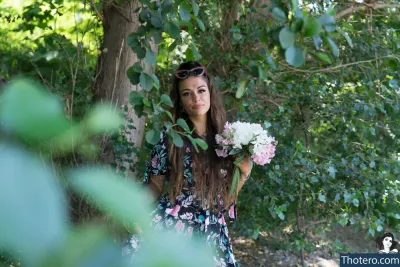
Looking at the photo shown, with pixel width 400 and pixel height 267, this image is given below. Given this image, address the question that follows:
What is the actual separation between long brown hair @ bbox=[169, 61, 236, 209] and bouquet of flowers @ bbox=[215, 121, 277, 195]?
5.1 inches

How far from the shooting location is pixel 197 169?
2840 millimetres

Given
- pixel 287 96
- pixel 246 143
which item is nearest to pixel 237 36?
pixel 287 96

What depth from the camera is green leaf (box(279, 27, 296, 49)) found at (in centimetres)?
127

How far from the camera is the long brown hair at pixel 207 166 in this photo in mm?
2818

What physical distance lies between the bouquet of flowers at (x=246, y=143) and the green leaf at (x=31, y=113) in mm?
2312

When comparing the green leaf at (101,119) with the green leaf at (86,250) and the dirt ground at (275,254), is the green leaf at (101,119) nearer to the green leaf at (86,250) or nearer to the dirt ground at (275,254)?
the green leaf at (86,250)

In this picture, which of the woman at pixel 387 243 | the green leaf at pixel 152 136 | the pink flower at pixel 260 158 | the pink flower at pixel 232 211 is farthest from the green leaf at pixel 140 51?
the woman at pixel 387 243

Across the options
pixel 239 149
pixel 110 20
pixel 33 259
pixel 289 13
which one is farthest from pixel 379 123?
pixel 33 259

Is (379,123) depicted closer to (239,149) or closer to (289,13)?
(239,149)

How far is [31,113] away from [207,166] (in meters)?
2.56

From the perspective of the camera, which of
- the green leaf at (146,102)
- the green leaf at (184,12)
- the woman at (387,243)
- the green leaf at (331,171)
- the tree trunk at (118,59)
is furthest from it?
the woman at (387,243)

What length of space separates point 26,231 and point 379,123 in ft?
12.9

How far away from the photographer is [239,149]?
2.66 m

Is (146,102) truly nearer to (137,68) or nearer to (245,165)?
(137,68)
